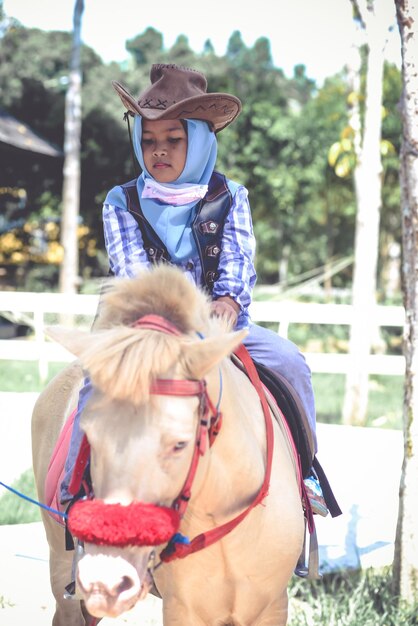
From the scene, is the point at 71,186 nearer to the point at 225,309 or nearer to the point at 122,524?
the point at 225,309

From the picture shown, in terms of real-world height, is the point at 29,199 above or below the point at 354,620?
above

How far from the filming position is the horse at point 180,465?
2166mm

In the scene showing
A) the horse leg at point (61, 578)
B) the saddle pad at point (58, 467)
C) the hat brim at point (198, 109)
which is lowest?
the horse leg at point (61, 578)

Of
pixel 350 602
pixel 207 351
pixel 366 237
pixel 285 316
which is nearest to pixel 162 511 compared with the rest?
pixel 207 351

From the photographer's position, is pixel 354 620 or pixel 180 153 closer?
pixel 180 153

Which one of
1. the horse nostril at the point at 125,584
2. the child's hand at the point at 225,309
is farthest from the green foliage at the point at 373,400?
the horse nostril at the point at 125,584

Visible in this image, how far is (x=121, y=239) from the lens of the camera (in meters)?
3.44

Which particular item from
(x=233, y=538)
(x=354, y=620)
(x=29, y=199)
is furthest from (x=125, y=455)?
(x=29, y=199)

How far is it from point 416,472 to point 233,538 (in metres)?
2.21

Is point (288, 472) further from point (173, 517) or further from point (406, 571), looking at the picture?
point (406, 571)

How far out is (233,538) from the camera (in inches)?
111

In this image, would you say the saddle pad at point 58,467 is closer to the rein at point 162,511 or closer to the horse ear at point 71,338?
the rein at point 162,511

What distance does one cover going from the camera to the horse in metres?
2.17

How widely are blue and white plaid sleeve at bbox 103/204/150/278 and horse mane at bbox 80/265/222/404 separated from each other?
2.36 feet
